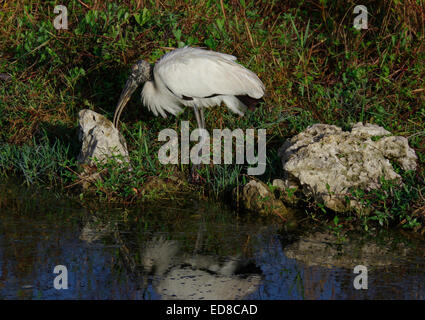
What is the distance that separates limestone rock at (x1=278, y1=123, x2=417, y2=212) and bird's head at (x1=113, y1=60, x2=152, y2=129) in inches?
65.4

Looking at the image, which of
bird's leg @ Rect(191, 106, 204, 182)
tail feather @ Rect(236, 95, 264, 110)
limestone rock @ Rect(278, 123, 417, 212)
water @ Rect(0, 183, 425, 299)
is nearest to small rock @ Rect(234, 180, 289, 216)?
water @ Rect(0, 183, 425, 299)

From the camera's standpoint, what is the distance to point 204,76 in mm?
6758

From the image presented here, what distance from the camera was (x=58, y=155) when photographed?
266 inches

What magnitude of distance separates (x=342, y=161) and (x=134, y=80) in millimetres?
2237

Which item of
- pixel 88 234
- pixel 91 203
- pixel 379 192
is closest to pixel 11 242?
pixel 88 234

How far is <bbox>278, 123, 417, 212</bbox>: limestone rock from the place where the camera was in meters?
5.93

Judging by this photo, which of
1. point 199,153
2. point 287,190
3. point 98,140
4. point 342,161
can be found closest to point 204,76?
point 199,153

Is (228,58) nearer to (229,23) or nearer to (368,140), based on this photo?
(229,23)

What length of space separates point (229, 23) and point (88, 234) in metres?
3.40

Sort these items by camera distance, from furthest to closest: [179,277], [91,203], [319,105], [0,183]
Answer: [319,105]
[0,183]
[91,203]
[179,277]

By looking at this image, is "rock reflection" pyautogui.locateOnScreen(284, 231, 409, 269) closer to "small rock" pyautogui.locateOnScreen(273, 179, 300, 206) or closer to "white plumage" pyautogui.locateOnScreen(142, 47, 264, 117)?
"small rock" pyautogui.locateOnScreen(273, 179, 300, 206)

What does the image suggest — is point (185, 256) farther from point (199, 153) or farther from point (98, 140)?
point (199, 153)
